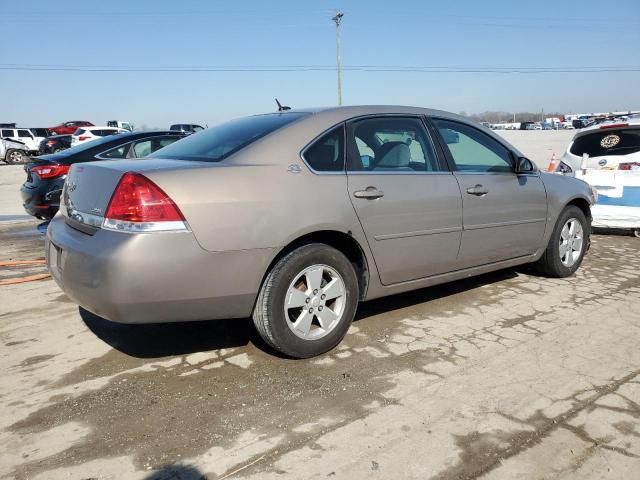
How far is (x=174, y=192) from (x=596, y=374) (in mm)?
2615

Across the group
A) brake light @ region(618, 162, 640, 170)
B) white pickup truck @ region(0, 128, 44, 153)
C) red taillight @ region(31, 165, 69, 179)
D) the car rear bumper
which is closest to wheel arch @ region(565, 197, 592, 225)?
brake light @ region(618, 162, 640, 170)

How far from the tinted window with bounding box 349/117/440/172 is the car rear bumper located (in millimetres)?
1052

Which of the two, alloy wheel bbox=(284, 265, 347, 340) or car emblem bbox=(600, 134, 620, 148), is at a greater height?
car emblem bbox=(600, 134, 620, 148)

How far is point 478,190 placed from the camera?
426 centimetres

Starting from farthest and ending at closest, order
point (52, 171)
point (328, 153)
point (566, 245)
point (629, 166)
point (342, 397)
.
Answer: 1. point (629, 166)
2. point (52, 171)
3. point (566, 245)
4. point (328, 153)
5. point (342, 397)

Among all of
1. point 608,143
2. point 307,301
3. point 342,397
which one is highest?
point 608,143

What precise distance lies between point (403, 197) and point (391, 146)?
0.43 metres

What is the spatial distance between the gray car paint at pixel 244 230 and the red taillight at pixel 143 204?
0.04 metres

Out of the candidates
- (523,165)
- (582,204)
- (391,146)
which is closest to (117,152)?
(391,146)

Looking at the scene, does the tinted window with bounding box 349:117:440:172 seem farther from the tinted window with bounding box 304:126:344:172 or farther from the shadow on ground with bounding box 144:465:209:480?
the shadow on ground with bounding box 144:465:209:480

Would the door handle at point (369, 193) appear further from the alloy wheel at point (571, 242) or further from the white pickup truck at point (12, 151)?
the white pickup truck at point (12, 151)

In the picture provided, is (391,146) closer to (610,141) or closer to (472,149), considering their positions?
(472,149)

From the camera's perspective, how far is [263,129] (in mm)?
3598

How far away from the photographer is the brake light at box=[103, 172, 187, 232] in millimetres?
2828
